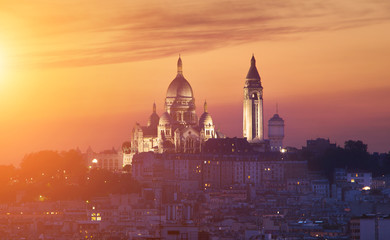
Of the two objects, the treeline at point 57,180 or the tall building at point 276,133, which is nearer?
the treeline at point 57,180

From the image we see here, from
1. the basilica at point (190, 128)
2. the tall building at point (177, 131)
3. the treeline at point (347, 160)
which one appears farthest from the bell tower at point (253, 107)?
the treeline at point (347, 160)

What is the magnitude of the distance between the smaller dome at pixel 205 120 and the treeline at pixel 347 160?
1136 centimetres

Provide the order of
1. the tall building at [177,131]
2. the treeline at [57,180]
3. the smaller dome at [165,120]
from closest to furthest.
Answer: the treeline at [57,180], the tall building at [177,131], the smaller dome at [165,120]

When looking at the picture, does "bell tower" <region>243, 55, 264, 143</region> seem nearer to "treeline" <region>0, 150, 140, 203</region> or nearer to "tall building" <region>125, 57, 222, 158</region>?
"tall building" <region>125, 57, 222, 158</region>

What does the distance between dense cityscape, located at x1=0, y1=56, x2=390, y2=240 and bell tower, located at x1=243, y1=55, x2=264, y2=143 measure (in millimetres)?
113

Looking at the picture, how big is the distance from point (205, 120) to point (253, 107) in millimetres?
5661

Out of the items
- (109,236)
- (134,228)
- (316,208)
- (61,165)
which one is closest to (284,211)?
(316,208)

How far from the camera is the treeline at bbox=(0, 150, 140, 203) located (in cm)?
16525

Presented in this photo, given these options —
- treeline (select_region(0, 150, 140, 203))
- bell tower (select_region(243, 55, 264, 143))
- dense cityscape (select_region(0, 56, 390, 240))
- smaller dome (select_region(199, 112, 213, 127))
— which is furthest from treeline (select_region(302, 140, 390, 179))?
treeline (select_region(0, 150, 140, 203))

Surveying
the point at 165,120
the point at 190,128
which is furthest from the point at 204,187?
the point at 165,120

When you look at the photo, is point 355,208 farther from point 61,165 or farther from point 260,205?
point 61,165

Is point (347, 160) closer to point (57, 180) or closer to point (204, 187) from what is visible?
point (204, 187)

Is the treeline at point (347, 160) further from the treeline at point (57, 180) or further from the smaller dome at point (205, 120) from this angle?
the treeline at point (57, 180)

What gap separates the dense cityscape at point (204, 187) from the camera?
419ft
